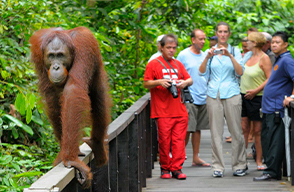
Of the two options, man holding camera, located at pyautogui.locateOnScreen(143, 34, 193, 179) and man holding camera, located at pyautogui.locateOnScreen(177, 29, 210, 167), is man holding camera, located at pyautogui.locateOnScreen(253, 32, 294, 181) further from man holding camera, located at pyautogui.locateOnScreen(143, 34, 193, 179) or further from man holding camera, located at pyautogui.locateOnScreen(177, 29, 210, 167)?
man holding camera, located at pyautogui.locateOnScreen(177, 29, 210, 167)

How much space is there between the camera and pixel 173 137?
223 inches

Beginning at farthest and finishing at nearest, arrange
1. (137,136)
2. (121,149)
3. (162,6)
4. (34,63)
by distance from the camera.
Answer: (162,6) < (137,136) < (121,149) < (34,63)

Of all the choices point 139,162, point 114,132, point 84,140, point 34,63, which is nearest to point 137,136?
point 139,162

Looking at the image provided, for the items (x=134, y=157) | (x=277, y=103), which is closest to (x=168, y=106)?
(x=134, y=157)

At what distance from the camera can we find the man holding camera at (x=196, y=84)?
6.35 metres

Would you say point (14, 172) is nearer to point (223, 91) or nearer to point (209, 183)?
point (209, 183)

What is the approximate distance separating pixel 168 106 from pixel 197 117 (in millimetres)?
1091

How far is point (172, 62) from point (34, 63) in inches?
115

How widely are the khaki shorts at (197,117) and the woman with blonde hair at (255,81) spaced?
0.56 metres

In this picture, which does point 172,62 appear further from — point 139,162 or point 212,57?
point 139,162

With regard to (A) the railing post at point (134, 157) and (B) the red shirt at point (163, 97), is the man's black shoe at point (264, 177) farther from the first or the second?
(A) the railing post at point (134, 157)

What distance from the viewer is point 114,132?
3609 mm

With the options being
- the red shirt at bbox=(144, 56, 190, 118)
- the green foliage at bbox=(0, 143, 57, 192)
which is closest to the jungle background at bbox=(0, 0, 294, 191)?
the green foliage at bbox=(0, 143, 57, 192)

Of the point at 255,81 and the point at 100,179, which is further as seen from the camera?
the point at 255,81
